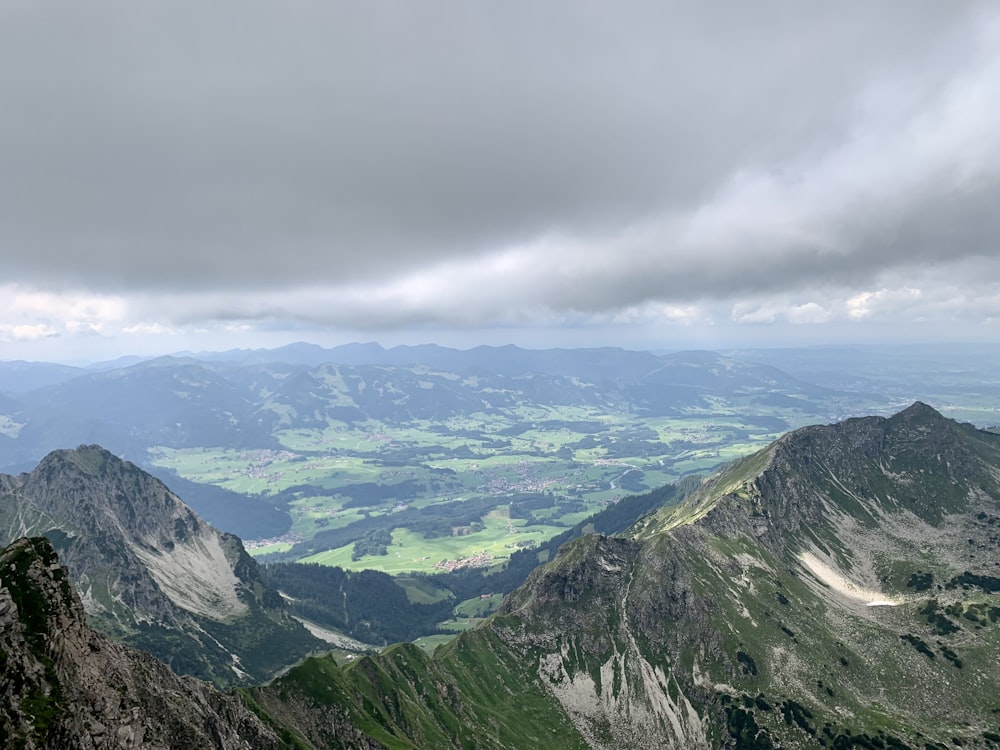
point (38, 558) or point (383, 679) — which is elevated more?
point (38, 558)

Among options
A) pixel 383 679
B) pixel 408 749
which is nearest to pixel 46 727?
pixel 408 749

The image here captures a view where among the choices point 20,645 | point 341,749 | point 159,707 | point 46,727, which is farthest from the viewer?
point 341,749

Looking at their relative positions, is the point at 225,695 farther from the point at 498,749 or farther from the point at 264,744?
the point at 498,749

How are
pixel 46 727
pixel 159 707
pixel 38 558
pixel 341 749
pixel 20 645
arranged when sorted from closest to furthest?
pixel 46 727 → pixel 20 645 → pixel 38 558 → pixel 159 707 → pixel 341 749

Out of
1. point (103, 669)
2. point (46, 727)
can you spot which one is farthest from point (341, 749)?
point (46, 727)

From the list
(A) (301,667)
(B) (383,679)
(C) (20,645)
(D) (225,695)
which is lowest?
(B) (383,679)

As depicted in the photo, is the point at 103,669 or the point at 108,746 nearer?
the point at 108,746
